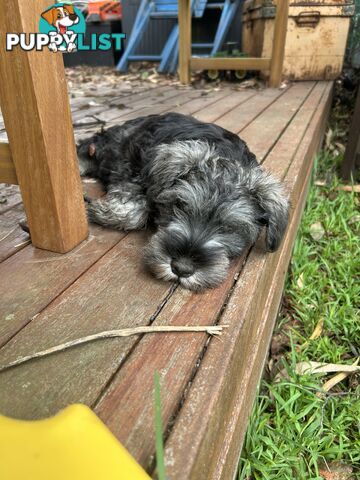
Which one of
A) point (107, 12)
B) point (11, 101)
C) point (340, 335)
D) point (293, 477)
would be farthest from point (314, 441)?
point (107, 12)

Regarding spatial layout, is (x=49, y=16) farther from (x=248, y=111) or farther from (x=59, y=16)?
(x=248, y=111)

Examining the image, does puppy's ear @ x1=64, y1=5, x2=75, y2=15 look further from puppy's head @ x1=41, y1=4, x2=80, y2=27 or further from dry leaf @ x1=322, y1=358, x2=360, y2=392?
dry leaf @ x1=322, y1=358, x2=360, y2=392

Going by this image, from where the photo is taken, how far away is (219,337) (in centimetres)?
164

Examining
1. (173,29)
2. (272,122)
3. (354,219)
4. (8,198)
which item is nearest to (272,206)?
(8,198)

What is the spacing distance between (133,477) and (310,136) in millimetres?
3820

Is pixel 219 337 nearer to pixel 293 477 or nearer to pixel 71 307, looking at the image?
pixel 71 307

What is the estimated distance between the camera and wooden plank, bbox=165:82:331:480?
1.20m

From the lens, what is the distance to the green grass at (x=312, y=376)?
201cm

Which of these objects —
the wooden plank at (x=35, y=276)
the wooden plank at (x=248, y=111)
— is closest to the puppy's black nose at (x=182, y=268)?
the wooden plank at (x=35, y=276)

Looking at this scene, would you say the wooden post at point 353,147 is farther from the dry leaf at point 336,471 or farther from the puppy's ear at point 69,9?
the dry leaf at point 336,471

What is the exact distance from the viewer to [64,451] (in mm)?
1068

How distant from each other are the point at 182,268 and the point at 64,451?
3.54 ft

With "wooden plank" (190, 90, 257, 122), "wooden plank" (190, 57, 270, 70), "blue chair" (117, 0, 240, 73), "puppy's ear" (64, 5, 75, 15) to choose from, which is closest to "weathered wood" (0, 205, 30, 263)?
"puppy's ear" (64, 5, 75, 15)

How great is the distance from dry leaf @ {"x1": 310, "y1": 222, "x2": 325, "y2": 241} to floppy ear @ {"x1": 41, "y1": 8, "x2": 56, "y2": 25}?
9.35ft
